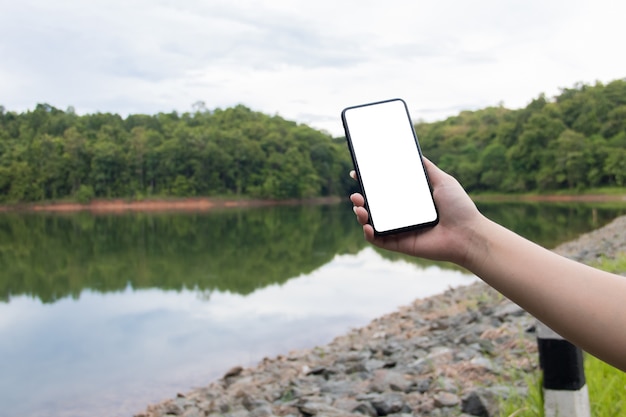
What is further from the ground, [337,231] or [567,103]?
[567,103]

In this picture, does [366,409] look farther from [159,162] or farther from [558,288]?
[159,162]

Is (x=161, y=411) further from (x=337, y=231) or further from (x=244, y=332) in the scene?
(x=337, y=231)

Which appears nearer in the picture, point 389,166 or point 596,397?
point 389,166

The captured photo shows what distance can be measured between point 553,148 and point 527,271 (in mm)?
48063

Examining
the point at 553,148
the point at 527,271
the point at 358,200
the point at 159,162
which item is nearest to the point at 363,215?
the point at 358,200

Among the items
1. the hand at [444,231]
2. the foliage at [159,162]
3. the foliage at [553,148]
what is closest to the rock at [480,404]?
the hand at [444,231]

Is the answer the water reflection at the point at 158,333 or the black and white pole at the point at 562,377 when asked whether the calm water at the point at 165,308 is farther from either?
the black and white pole at the point at 562,377

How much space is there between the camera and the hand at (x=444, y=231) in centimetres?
99

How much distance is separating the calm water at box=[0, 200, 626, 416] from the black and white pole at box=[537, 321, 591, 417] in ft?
14.3

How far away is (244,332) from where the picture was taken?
819 cm

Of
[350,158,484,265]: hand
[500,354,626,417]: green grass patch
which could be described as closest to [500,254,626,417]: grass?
[500,354,626,417]: green grass patch

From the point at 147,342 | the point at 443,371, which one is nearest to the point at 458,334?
the point at 443,371

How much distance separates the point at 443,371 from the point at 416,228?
10.3ft

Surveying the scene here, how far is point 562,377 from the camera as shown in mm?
1860
